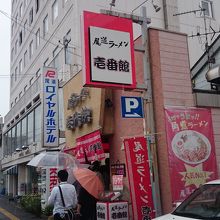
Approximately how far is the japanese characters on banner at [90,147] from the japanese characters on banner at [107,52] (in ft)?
10.2

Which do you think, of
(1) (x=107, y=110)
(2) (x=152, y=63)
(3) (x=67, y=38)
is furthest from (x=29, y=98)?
(2) (x=152, y=63)

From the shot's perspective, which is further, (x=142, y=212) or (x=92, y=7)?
(x=92, y=7)

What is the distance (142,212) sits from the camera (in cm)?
888

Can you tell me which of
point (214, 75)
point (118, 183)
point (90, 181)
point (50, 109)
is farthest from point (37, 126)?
point (214, 75)

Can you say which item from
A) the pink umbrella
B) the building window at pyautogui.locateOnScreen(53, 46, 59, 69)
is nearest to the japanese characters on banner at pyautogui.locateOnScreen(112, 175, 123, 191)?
the pink umbrella

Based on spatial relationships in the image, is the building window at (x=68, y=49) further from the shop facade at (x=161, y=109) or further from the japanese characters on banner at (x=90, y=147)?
the shop facade at (x=161, y=109)

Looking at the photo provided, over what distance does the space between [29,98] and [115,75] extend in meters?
19.2

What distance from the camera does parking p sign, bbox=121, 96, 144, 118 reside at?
8.34 meters

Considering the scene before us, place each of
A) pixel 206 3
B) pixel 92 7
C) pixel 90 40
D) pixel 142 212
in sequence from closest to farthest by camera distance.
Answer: pixel 90 40 → pixel 142 212 → pixel 92 7 → pixel 206 3

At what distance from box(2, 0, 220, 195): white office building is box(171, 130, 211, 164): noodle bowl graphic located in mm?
4671

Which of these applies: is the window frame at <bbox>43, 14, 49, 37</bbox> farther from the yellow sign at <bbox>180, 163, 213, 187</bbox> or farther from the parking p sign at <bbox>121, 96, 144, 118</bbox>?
the yellow sign at <bbox>180, 163, 213, 187</bbox>

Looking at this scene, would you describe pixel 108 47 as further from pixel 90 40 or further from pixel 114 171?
pixel 114 171

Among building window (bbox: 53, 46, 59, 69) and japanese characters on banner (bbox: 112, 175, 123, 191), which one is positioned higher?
building window (bbox: 53, 46, 59, 69)

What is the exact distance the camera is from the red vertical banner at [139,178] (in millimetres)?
8883
